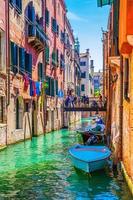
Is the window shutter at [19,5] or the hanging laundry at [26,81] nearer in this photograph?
the window shutter at [19,5]

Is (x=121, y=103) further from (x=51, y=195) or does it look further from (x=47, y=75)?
(x=47, y=75)

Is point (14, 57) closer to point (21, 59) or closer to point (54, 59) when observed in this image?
point (21, 59)

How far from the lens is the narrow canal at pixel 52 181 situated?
955cm

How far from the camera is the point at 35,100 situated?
26609 millimetres

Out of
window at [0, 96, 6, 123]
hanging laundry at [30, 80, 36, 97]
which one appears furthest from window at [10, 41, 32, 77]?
window at [0, 96, 6, 123]

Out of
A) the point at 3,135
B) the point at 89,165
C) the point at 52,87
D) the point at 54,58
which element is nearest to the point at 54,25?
the point at 54,58

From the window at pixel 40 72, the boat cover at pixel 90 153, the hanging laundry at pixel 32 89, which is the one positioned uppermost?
the window at pixel 40 72

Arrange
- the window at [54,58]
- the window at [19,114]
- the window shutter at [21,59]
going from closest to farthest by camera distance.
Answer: the window shutter at [21,59], the window at [19,114], the window at [54,58]

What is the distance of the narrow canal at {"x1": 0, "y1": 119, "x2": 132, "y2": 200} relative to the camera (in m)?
9.55

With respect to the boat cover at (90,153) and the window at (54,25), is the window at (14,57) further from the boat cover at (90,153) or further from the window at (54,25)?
the window at (54,25)

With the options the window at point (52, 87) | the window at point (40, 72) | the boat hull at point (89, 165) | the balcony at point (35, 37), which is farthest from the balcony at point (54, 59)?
the boat hull at point (89, 165)

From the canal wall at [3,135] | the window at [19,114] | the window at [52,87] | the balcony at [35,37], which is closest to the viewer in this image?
the canal wall at [3,135]

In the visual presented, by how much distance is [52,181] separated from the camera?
443 inches

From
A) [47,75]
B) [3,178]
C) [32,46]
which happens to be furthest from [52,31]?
[3,178]
